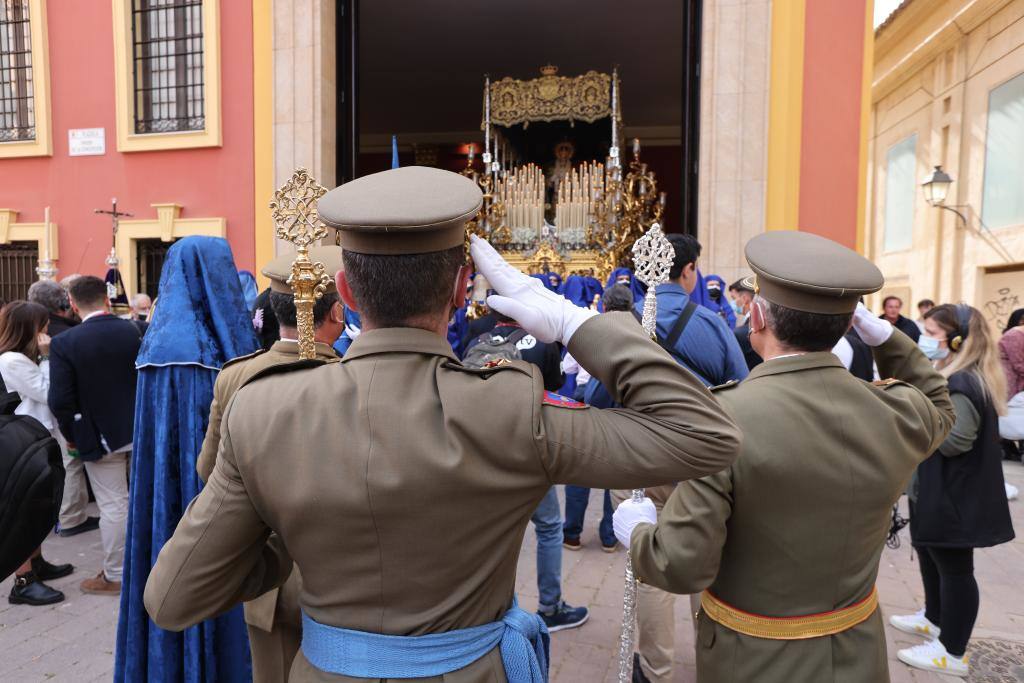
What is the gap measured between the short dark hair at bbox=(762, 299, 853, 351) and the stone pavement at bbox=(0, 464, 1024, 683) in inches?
86.6

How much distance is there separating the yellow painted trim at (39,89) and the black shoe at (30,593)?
838 centimetres

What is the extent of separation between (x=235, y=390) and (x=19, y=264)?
10782 millimetres

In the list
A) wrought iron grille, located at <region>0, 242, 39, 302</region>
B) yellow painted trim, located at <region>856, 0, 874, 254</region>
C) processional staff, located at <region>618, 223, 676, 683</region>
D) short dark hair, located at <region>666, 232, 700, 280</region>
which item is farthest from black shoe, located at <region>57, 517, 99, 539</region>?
yellow painted trim, located at <region>856, 0, 874, 254</region>

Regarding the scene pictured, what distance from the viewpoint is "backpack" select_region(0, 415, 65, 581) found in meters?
1.52

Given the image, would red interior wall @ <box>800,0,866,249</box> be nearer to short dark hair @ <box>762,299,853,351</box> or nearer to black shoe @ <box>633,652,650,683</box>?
black shoe @ <box>633,652,650,683</box>

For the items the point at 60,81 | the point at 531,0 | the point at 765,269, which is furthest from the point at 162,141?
the point at 765,269

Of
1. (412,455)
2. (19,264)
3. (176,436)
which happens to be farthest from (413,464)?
(19,264)

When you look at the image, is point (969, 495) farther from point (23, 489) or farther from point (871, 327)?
point (23, 489)

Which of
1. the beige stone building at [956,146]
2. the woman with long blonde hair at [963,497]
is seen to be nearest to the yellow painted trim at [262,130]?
the woman with long blonde hair at [963,497]

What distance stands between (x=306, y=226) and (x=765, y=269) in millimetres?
1389

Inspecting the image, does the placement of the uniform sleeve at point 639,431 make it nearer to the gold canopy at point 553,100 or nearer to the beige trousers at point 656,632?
the beige trousers at point 656,632

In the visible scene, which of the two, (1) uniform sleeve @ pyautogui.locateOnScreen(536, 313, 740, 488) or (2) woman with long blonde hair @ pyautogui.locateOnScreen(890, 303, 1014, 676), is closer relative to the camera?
(1) uniform sleeve @ pyautogui.locateOnScreen(536, 313, 740, 488)

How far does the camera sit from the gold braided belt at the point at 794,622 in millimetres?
1731

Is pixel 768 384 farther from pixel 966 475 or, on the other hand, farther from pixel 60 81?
pixel 60 81
